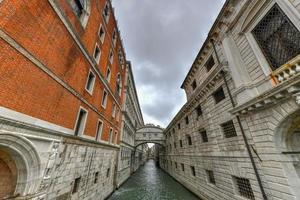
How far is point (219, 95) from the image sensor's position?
9.81m

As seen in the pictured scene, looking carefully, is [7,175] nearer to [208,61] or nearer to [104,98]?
[104,98]

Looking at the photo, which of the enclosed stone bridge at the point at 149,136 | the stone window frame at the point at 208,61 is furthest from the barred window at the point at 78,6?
the enclosed stone bridge at the point at 149,136

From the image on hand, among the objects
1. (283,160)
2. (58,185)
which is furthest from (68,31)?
(283,160)

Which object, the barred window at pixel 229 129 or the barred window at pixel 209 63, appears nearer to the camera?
the barred window at pixel 229 129

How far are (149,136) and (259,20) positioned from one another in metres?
30.9

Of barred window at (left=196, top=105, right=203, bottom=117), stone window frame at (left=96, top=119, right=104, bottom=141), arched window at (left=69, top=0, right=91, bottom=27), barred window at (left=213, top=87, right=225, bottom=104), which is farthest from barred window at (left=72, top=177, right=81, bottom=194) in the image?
barred window at (left=196, top=105, right=203, bottom=117)

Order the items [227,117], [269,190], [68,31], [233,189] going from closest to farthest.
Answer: [269,190] → [68,31] → [233,189] → [227,117]

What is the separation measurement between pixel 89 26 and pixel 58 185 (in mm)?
9675

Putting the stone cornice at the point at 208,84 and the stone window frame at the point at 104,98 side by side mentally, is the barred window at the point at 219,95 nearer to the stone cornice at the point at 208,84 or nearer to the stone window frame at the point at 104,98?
the stone cornice at the point at 208,84

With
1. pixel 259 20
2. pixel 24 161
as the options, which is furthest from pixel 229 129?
pixel 24 161

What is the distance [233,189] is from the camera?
7582mm

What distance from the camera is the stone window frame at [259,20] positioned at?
5375 millimetres

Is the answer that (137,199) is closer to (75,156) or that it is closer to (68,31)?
(75,156)

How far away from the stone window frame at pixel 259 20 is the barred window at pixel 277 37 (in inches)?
6.0
